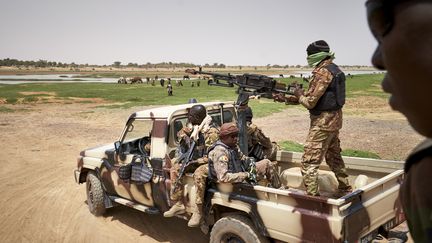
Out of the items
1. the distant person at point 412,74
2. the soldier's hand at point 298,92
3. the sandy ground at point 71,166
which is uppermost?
the distant person at point 412,74

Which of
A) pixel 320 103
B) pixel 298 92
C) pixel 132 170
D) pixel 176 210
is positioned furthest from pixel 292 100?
pixel 132 170

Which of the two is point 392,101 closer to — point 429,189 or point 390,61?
point 390,61

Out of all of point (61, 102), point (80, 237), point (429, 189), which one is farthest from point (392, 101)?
point (61, 102)

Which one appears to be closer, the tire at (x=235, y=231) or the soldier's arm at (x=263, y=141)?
the tire at (x=235, y=231)

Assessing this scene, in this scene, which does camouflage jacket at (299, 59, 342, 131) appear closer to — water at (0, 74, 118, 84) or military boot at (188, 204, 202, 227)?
military boot at (188, 204, 202, 227)

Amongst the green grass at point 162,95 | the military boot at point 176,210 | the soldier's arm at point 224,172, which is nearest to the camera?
the soldier's arm at point 224,172

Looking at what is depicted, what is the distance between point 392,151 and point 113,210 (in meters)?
7.15

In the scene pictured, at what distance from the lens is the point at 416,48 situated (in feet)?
2.44

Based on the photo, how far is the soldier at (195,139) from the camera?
488cm

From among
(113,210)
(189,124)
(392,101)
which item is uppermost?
(392,101)

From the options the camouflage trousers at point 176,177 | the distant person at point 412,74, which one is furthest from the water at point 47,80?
the distant person at point 412,74

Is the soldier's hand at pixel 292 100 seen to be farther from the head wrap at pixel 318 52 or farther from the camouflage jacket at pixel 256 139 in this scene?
the camouflage jacket at pixel 256 139

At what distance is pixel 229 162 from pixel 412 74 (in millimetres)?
3747

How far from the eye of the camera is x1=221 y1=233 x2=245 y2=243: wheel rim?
14.1 feet
